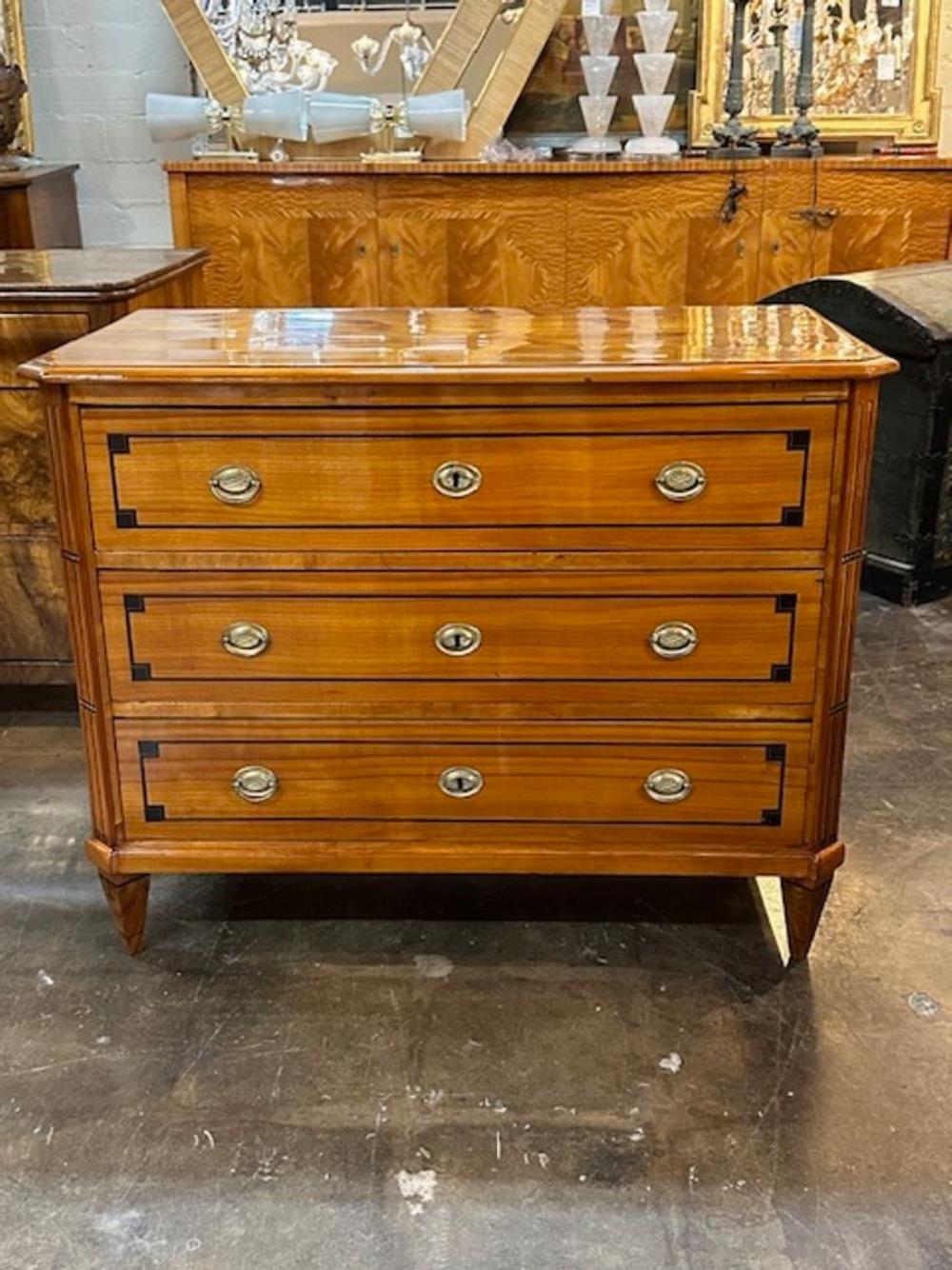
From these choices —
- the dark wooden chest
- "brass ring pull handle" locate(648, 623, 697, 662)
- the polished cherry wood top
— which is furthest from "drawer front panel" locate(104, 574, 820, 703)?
the dark wooden chest

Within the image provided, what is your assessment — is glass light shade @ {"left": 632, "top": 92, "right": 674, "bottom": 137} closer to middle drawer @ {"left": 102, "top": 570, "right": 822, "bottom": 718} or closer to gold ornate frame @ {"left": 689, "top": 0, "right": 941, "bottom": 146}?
gold ornate frame @ {"left": 689, "top": 0, "right": 941, "bottom": 146}

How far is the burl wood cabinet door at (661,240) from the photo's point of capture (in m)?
3.85

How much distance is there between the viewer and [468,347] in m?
1.84

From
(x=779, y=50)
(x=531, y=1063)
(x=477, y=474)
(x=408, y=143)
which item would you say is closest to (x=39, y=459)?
(x=477, y=474)

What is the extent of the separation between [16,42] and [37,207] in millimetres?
827

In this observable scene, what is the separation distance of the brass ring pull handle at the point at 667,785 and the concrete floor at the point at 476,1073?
0.32m

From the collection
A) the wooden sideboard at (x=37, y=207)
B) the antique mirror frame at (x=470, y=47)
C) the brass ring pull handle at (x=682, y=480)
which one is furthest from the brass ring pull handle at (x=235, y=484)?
the antique mirror frame at (x=470, y=47)

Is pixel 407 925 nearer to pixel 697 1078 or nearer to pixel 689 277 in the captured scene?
pixel 697 1078

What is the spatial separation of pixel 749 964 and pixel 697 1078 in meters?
0.30

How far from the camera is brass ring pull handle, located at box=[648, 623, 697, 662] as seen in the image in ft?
5.93

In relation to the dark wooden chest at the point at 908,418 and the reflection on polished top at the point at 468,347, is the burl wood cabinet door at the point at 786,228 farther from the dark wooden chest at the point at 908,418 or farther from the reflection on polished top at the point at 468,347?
the reflection on polished top at the point at 468,347

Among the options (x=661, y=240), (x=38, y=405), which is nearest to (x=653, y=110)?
(x=661, y=240)

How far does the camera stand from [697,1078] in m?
1.77

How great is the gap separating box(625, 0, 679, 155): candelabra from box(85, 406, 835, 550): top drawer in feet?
8.83
